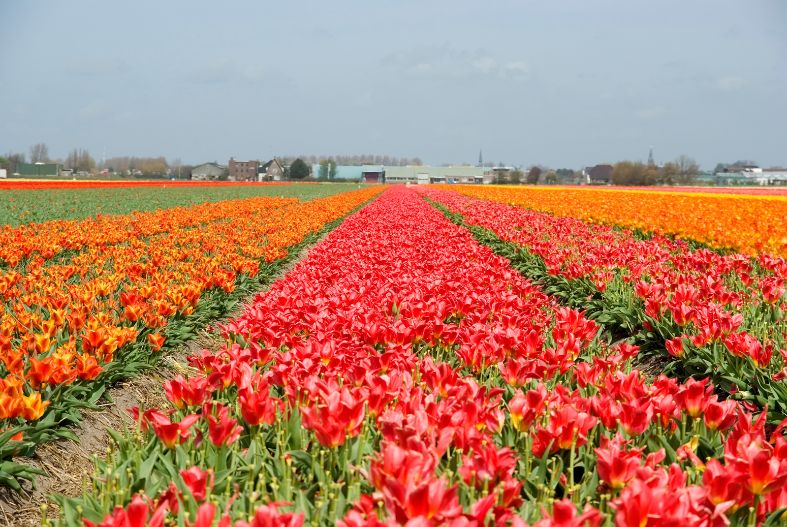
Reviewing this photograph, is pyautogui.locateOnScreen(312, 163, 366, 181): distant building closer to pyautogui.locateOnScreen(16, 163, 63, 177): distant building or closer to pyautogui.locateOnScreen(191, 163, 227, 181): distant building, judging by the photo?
pyautogui.locateOnScreen(191, 163, 227, 181): distant building

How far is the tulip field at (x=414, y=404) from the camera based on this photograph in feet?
6.95

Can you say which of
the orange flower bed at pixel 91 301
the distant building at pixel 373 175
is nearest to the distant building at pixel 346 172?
the distant building at pixel 373 175

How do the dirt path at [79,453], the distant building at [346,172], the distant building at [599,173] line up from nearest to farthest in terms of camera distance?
1. the dirt path at [79,453]
2. the distant building at [599,173]
3. the distant building at [346,172]

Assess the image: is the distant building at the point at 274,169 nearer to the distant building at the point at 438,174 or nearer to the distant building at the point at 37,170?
the distant building at the point at 438,174

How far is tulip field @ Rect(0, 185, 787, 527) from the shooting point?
212 centimetres

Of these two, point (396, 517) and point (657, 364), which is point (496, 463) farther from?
point (657, 364)

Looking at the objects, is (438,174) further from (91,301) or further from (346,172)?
(91,301)

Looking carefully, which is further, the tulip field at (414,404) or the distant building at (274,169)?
the distant building at (274,169)

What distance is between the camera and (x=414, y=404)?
9.06 feet

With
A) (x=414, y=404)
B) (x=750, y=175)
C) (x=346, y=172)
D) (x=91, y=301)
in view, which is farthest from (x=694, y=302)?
(x=346, y=172)

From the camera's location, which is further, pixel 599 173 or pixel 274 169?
pixel 274 169

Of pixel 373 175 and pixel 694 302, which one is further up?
pixel 373 175

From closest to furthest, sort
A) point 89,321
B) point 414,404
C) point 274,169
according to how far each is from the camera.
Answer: point 414,404 → point 89,321 → point 274,169

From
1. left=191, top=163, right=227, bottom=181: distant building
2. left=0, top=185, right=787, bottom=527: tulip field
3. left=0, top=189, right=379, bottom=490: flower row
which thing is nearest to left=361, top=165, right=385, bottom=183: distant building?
left=191, top=163, right=227, bottom=181: distant building
